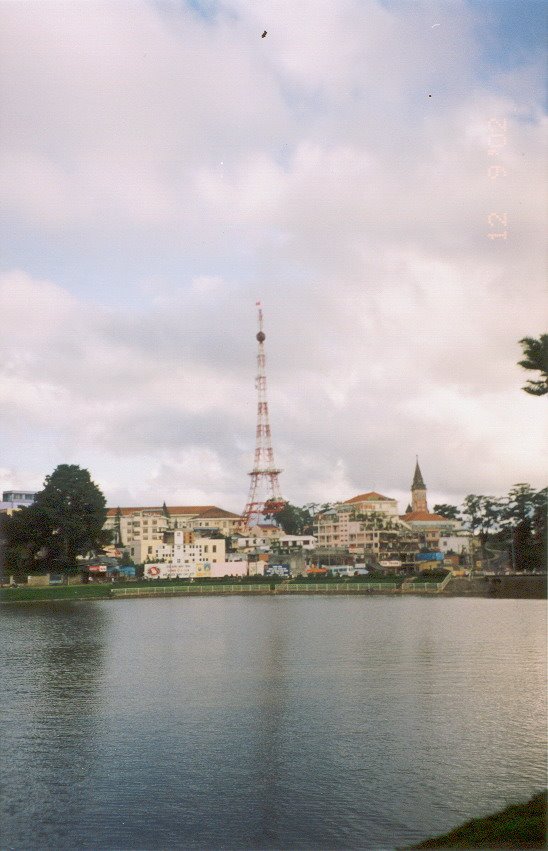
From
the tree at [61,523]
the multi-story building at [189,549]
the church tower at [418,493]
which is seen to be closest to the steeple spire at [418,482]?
the church tower at [418,493]

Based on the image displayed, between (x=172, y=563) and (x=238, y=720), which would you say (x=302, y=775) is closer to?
(x=238, y=720)

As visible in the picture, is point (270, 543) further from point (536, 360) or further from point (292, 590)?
point (536, 360)

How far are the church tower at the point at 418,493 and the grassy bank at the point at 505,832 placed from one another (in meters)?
172

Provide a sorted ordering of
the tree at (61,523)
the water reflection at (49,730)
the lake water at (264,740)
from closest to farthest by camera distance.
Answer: the lake water at (264,740)
the water reflection at (49,730)
the tree at (61,523)

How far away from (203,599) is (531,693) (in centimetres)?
7971

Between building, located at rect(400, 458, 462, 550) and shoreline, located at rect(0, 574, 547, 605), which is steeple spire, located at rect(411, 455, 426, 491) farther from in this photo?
shoreline, located at rect(0, 574, 547, 605)

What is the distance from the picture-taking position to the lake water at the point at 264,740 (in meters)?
16.7

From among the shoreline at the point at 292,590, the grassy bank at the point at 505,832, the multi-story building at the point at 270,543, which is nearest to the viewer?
the grassy bank at the point at 505,832

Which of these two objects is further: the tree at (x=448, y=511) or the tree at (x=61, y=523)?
the tree at (x=448, y=511)

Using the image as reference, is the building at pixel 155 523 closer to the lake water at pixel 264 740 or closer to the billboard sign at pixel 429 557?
the billboard sign at pixel 429 557

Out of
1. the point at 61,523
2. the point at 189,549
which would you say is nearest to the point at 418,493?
the point at 189,549

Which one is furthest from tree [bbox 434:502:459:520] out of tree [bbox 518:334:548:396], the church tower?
tree [bbox 518:334:548:396]

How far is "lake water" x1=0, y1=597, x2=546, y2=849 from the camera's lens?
1666 cm

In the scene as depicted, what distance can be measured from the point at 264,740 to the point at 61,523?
7773 cm
